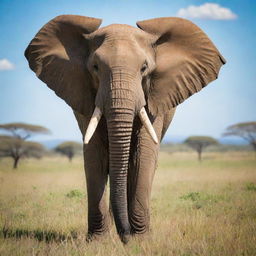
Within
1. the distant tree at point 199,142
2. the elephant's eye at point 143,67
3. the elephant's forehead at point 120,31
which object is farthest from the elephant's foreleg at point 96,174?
the distant tree at point 199,142

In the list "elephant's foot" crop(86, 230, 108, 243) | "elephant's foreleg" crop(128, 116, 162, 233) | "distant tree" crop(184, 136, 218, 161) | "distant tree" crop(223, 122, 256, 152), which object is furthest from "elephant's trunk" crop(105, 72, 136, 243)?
"distant tree" crop(184, 136, 218, 161)

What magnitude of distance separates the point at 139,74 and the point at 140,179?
4.69 feet

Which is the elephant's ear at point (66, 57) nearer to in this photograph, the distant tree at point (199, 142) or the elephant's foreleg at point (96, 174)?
the elephant's foreleg at point (96, 174)

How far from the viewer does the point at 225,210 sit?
9461mm

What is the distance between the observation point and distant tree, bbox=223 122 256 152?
145ft

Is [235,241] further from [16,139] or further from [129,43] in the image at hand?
[16,139]

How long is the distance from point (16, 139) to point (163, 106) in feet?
108

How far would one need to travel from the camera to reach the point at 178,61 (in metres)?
5.99

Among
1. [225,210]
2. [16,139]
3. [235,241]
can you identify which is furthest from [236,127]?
[235,241]

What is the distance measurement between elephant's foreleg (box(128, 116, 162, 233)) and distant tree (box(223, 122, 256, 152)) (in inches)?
1564

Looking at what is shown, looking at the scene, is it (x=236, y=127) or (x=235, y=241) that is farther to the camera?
(x=236, y=127)

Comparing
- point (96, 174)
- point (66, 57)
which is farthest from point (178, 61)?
point (96, 174)

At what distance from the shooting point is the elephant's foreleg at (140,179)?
19.3ft

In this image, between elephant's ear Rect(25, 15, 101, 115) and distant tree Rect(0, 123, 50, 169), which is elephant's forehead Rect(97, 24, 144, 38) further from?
distant tree Rect(0, 123, 50, 169)
